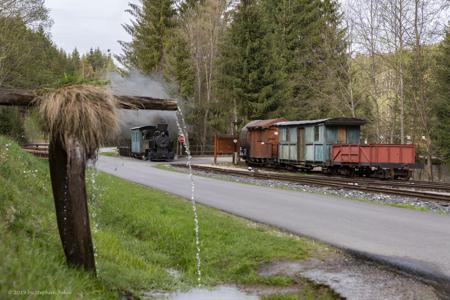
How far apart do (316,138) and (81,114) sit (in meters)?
23.1

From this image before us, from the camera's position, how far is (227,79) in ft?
137

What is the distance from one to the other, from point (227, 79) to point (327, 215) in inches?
1230

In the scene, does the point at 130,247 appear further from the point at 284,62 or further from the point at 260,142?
the point at 284,62

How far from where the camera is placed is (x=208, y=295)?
20.5 feet

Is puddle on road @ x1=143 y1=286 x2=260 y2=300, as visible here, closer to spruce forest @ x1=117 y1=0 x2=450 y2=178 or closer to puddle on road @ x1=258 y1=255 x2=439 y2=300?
puddle on road @ x1=258 y1=255 x2=439 y2=300

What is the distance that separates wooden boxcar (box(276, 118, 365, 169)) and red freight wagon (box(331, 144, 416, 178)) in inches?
57.0

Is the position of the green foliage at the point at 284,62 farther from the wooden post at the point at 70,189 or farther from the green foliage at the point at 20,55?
the wooden post at the point at 70,189

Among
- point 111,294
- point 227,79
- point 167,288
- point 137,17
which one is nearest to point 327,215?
point 167,288

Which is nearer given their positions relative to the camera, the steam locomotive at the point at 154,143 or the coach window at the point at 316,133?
the coach window at the point at 316,133

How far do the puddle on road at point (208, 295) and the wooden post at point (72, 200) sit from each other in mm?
1148

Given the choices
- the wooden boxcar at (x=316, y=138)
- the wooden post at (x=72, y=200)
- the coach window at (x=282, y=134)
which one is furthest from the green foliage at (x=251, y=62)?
the wooden post at (x=72, y=200)

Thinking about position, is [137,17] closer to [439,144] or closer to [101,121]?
[439,144]

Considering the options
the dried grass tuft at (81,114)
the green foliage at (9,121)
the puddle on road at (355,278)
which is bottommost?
the puddle on road at (355,278)

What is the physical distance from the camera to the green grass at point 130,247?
4.29 m
